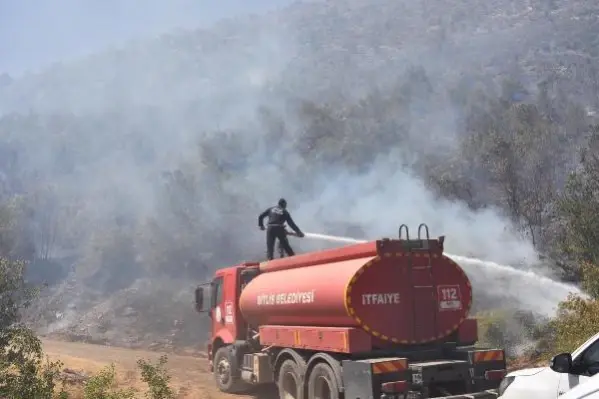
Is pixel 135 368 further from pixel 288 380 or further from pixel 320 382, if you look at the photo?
pixel 320 382

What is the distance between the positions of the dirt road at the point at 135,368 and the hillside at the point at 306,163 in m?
5.26

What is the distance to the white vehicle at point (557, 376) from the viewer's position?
5559 millimetres

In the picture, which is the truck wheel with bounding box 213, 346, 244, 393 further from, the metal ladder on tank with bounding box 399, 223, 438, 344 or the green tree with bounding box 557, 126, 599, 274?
the green tree with bounding box 557, 126, 599, 274

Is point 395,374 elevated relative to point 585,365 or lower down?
lower down

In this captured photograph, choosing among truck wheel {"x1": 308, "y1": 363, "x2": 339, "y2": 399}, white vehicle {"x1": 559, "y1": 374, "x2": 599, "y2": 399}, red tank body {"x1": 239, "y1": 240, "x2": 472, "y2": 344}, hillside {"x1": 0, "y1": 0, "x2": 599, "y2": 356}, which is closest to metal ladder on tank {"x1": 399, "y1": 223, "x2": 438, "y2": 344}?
red tank body {"x1": 239, "y1": 240, "x2": 472, "y2": 344}

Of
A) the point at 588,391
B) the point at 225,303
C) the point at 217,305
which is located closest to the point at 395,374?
the point at 588,391

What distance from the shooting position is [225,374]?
14297 mm

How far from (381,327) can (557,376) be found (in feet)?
12.8

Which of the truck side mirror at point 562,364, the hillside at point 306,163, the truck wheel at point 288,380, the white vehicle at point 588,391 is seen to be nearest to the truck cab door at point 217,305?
the truck wheel at point 288,380

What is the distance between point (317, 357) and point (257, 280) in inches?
112

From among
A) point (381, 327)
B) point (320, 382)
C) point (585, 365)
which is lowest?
point (320, 382)

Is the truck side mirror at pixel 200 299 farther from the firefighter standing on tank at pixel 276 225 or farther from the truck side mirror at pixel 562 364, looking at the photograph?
the truck side mirror at pixel 562 364

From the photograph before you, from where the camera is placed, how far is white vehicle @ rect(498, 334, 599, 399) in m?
5.56

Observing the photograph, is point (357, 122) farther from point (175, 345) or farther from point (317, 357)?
point (317, 357)
